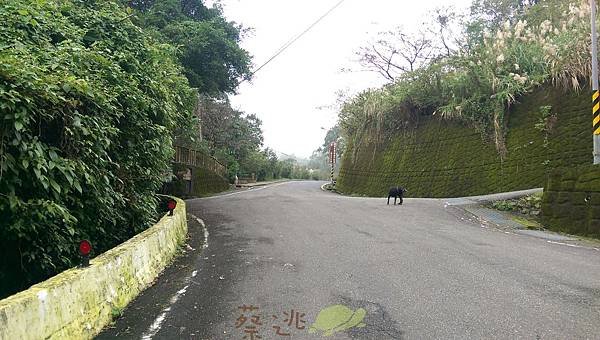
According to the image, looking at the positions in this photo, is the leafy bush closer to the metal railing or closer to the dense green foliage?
the dense green foliage

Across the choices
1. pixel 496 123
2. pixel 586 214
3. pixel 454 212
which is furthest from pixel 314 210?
pixel 496 123

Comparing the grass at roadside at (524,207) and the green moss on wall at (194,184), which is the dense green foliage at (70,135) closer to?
the grass at roadside at (524,207)

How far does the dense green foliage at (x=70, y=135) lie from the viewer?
207 inches

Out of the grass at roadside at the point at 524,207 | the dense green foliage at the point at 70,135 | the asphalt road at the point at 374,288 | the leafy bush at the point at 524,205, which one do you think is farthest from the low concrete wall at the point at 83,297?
the leafy bush at the point at 524,205

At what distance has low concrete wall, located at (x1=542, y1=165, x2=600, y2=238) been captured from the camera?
33.2ft

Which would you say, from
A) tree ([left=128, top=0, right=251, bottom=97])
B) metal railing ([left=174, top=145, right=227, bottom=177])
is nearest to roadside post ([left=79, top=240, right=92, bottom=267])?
tree ([left=128, top=0, right=251, bottom=97])

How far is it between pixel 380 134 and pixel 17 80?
2365 cm

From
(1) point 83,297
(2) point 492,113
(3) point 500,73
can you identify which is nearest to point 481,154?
(2) point 492,113

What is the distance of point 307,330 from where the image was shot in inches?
175

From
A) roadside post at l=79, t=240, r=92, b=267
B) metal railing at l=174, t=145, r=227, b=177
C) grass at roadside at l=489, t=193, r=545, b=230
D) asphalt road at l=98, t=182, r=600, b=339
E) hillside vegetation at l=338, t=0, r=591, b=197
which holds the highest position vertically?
hillside vegetation at l=338, t=0, r=591, b=197

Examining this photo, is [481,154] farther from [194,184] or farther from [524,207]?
[194,184]

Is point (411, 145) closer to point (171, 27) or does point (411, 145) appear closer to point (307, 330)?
point (171, 27)

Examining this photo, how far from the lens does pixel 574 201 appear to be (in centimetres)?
1073

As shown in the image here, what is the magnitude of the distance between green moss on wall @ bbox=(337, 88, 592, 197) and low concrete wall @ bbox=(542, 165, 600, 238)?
14.9ft
